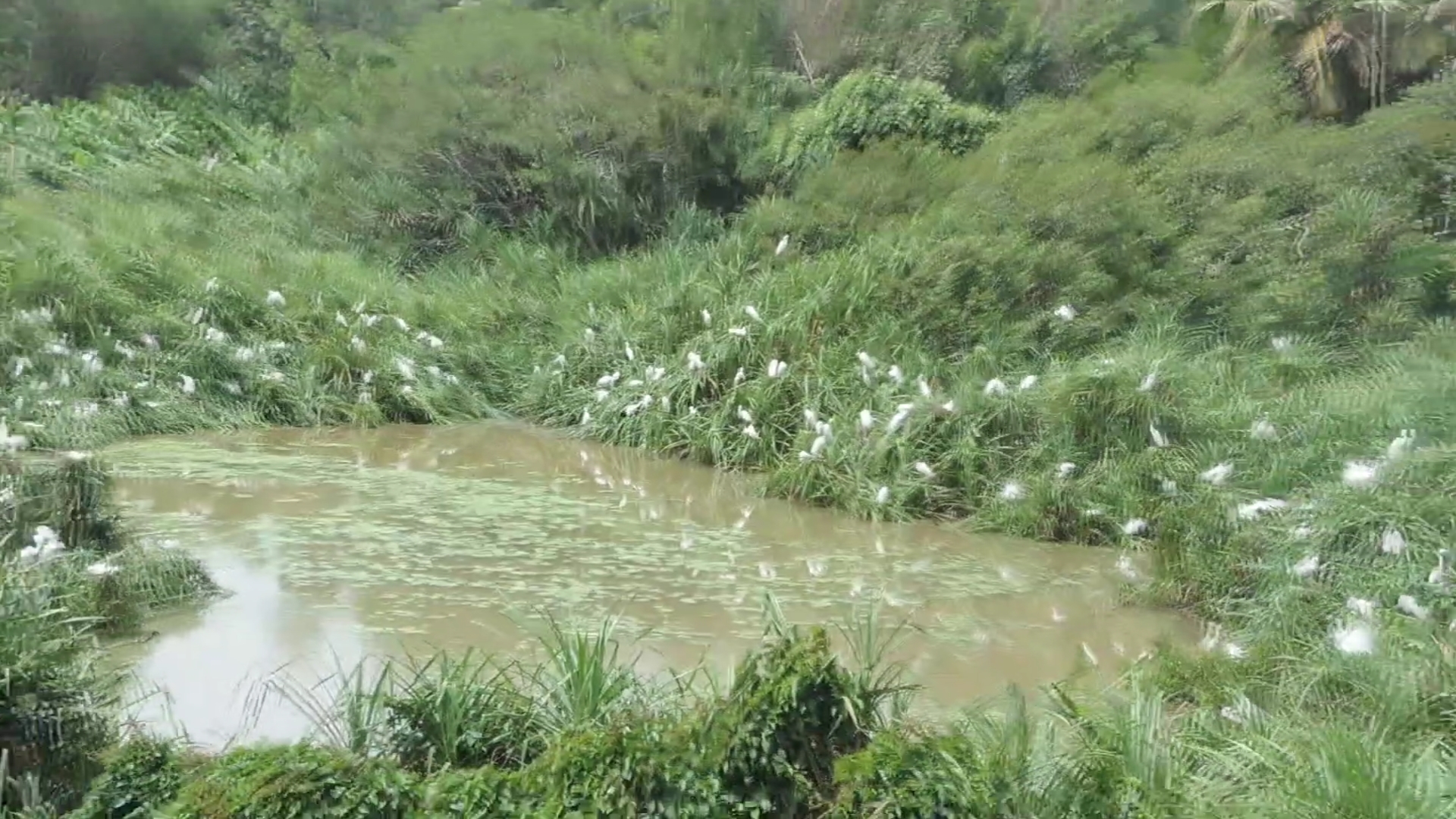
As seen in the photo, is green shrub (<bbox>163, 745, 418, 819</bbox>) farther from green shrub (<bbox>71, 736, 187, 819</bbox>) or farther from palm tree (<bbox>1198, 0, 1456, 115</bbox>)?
palm tree (<bbox>1198, 0, 1456, 115</bbox>)

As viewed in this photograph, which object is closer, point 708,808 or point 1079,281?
point 708,808

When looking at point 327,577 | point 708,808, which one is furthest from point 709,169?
point 708,808

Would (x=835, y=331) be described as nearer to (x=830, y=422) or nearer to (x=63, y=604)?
(x=830, y=422)

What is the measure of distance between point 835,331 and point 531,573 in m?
4.26

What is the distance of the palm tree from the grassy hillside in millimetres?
511

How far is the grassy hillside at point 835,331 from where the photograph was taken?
4.02 metres

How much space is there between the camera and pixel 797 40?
1639 cm

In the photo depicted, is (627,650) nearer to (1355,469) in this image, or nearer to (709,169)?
(1355,469)

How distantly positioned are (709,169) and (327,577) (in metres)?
9.11

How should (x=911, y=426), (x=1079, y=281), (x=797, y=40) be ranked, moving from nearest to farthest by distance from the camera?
(x=911, y=426) < (x=1079, y=281) < (x=797, y=40)

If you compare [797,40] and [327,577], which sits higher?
[797,40]

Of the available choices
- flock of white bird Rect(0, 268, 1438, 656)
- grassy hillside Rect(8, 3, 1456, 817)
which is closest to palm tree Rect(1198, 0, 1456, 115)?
grassy hillside Rect(8, 3, 1456, 817)

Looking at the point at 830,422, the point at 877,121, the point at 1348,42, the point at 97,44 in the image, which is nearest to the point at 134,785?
the point at 830,422

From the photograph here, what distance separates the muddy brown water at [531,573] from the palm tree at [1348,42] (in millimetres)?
6233
